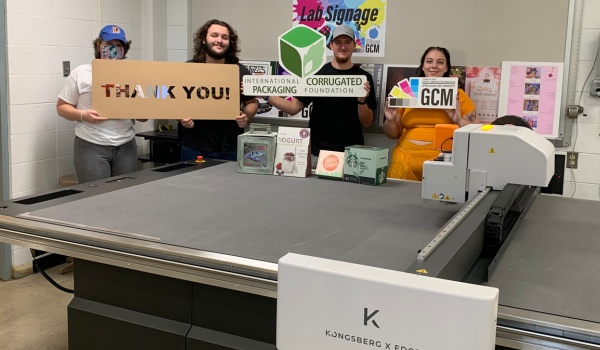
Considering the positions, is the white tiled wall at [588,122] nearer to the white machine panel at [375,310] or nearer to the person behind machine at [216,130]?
the person behind machine at [216,130]

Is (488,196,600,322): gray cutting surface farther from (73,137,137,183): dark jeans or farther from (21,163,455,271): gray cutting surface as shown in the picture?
(73,137,137,183): dark jeans

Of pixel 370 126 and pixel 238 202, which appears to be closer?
pixel 238 202

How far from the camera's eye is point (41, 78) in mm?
3914

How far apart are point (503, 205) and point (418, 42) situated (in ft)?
8.55

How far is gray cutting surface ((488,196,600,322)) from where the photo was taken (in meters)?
1.43

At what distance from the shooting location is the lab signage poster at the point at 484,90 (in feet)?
12.8

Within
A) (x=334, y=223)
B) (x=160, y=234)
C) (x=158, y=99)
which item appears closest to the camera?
(x=160, y=234)

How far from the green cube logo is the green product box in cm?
48

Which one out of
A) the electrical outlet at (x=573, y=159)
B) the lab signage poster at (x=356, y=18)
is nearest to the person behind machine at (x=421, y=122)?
the lab signage poster at (x=356, y=18)

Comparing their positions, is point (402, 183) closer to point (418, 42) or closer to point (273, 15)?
point (418, 42)

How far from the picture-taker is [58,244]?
1.93 m

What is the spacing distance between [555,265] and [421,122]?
195cm

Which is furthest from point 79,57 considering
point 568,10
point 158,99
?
point 568,10

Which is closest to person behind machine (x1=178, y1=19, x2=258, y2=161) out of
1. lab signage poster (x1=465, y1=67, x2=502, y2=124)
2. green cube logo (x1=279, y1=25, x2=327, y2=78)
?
green cube logo (x1=279, y1=25, x2=327, y2=78)
